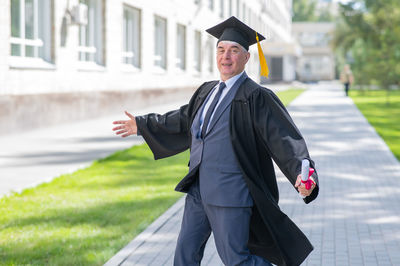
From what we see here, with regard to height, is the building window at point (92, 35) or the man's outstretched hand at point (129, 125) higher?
the building window at point (92, 35)

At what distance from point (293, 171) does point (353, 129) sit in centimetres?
1579

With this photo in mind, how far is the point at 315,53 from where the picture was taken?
111375 millimetres

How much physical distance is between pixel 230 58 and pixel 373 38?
160 feet

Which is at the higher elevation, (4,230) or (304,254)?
(304,254)

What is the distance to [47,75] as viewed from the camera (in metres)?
16.6

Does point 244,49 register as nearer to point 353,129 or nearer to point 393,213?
point 393,213

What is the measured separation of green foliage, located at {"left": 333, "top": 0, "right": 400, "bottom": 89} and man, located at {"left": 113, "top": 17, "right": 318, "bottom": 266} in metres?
29.6

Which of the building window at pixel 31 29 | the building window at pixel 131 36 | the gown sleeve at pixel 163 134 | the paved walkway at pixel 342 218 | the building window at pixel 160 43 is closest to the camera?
the gown sleeve at pixel 163 134

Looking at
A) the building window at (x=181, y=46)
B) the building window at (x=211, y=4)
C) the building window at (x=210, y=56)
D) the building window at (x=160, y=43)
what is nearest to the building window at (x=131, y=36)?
the building window at (x=160, y=43)

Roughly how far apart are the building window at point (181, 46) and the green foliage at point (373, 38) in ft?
32.5

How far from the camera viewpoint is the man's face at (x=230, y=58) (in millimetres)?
3824

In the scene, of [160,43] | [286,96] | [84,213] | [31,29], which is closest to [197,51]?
[160,43]

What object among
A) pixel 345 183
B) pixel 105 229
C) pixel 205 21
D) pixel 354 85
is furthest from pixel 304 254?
pixel 354 85

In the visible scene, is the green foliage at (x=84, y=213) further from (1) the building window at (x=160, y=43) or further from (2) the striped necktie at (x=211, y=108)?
(1) the building window at (x=160, y=43)
